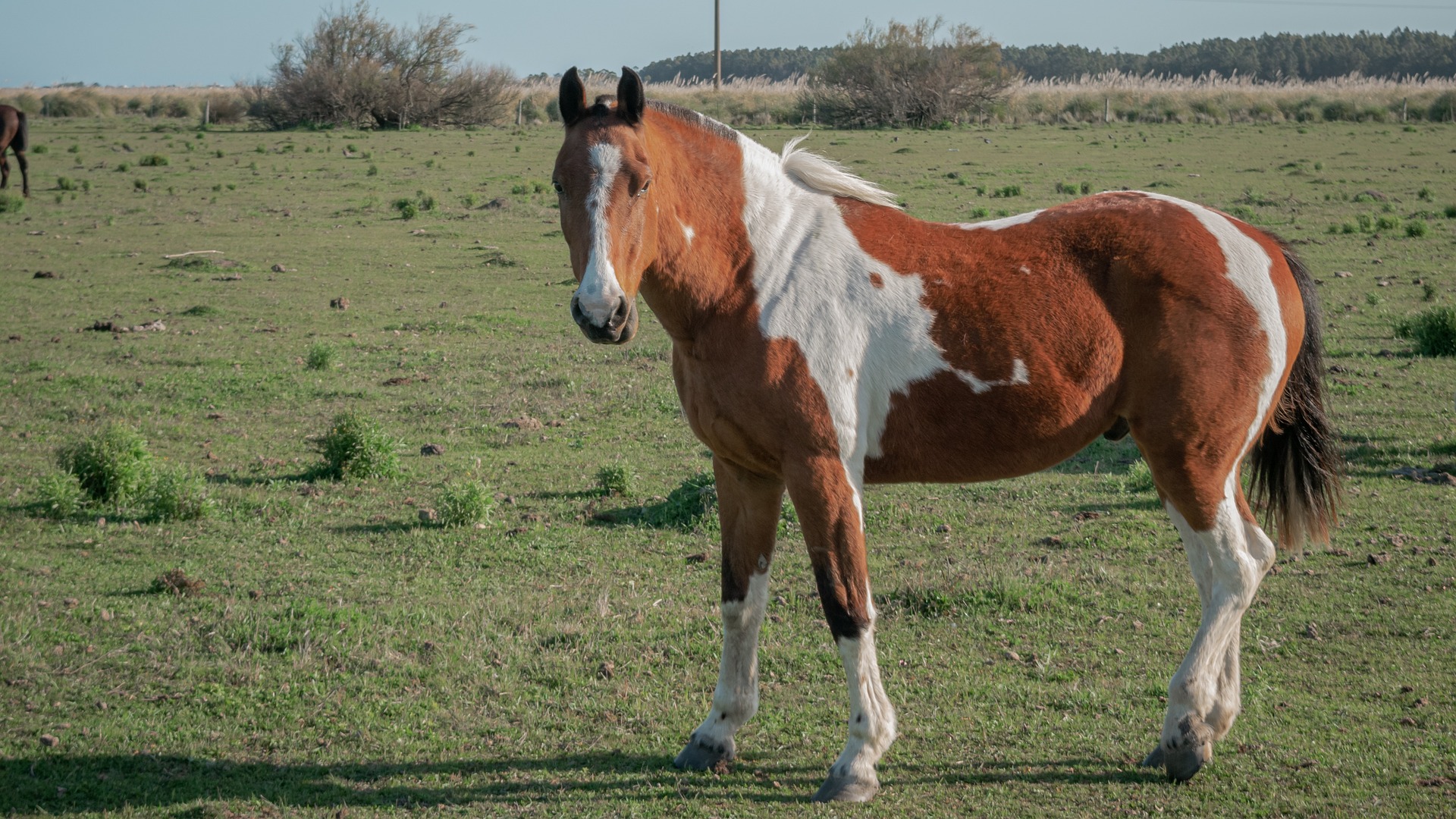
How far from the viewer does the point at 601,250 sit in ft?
12.0

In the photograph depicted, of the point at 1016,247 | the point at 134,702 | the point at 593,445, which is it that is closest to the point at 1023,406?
the point at 1016,247

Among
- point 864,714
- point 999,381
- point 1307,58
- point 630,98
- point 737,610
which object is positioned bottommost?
point 864,714

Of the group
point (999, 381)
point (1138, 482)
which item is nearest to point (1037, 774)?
point (999, 381)

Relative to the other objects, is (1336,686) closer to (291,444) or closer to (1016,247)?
(1016,247)

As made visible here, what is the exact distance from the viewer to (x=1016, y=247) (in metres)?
4.30

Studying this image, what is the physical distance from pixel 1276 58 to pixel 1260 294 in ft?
366

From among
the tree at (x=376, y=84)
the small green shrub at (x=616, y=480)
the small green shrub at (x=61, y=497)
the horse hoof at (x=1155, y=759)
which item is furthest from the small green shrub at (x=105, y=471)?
the tree at (x=376, y=84)

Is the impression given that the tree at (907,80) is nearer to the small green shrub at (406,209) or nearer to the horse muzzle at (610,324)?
the small green shrub at (406,209)

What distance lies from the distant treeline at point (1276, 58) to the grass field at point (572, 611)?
76.8 m

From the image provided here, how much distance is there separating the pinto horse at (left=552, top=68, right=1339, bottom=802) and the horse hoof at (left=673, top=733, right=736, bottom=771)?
1 cm

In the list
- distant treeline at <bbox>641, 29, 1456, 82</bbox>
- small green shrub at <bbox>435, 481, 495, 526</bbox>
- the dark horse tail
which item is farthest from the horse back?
distant treeline at <bbox>641, 29, 1456, 82</bbox>

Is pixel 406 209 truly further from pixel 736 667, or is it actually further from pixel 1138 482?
pixel 736 667

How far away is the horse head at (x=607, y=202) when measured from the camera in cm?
360

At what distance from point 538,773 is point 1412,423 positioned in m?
7.78
